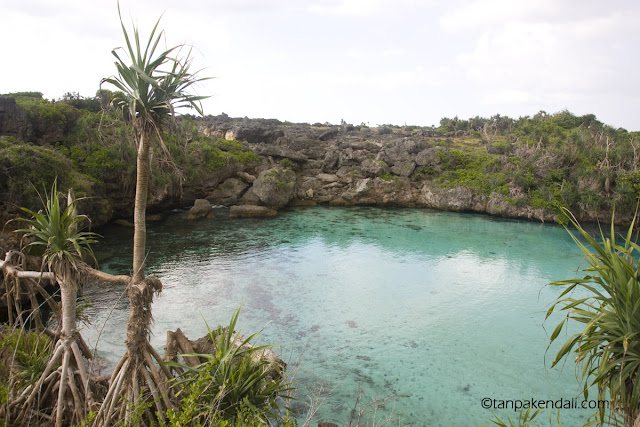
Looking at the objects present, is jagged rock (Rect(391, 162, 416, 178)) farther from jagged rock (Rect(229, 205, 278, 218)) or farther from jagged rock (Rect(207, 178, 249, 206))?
jagged rock (Rect(207, 178, 249, 206))

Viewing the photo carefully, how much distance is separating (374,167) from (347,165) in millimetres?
3031

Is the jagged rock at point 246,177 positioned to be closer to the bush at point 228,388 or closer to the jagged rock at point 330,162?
the jagged rock at point 330,162

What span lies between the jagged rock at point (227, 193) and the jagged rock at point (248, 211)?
2.55 m

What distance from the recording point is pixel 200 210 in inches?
1014

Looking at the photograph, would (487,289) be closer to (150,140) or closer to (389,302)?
(389,302)

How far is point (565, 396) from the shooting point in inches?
330

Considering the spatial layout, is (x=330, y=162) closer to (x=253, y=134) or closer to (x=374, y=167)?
(x=374, y=167)

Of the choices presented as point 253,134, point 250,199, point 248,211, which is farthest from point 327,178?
point 248,211

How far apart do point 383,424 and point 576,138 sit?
3266 cm

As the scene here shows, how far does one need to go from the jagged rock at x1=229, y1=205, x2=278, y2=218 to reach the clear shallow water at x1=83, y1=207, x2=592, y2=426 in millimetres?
1598

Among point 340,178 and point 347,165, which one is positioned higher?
point 347,165

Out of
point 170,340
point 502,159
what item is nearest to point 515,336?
point 170,340

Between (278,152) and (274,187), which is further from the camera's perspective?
(278,152)

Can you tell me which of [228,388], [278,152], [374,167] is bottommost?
[228,388]
